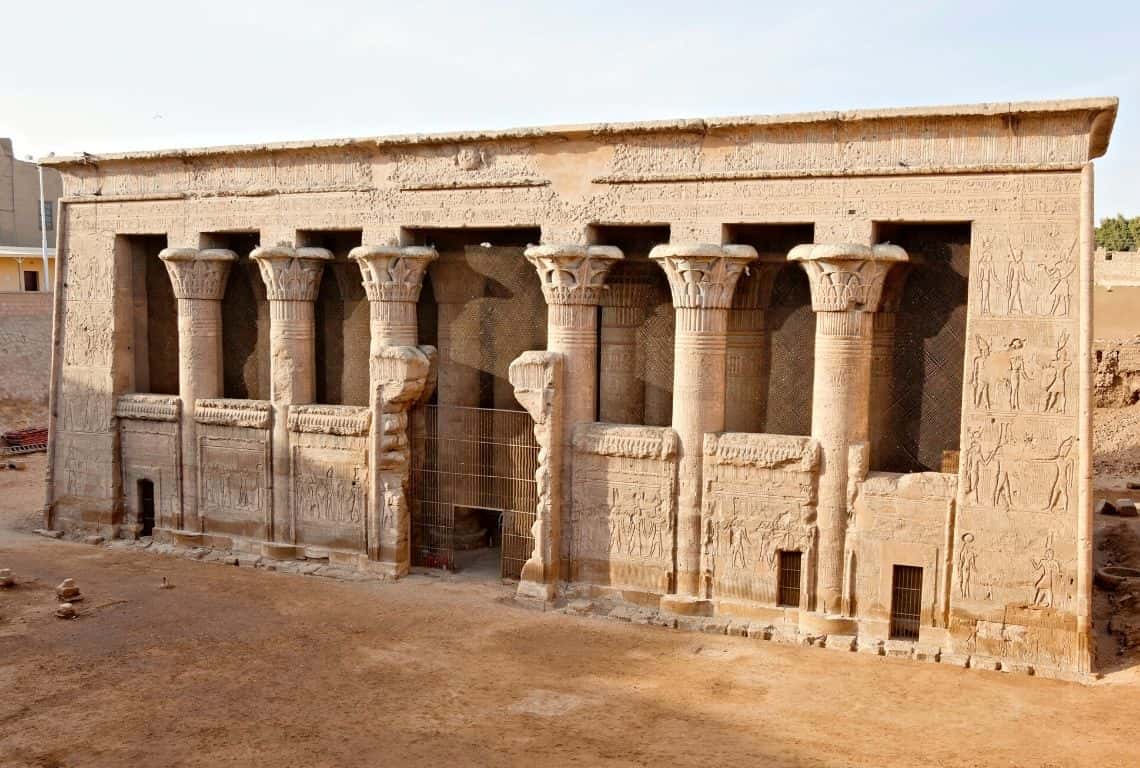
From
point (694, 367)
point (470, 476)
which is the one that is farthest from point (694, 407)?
point (470, 476)

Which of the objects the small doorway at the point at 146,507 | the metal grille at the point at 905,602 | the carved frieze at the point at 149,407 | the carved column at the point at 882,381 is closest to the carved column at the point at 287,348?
the carved frieze at the point at 149,407

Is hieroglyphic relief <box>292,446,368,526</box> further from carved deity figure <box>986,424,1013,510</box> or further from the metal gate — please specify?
carved deity figure <box>986,424,1013,510</box>

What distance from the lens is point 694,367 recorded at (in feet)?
39.6

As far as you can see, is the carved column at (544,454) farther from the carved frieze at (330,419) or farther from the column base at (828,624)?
the column base at (828,624)

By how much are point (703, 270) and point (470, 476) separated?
480cm

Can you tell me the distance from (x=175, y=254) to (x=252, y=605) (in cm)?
588

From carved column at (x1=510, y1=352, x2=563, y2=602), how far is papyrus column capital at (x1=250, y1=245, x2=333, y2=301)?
13.1 feet

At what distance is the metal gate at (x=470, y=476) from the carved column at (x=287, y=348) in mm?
1973

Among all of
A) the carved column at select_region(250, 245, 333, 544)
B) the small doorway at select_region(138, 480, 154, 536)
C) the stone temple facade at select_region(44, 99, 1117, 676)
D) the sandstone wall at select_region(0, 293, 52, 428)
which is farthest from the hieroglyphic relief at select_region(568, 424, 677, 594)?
the sandstone wall at select_region(0, 293, 52, 428)

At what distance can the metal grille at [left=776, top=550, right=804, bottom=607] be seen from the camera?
38.9 ft

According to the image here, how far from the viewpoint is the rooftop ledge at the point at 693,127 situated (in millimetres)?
10227

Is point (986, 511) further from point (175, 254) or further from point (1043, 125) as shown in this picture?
point (175, 254)

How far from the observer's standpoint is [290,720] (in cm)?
918

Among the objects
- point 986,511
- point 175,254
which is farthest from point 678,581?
point 175,254
